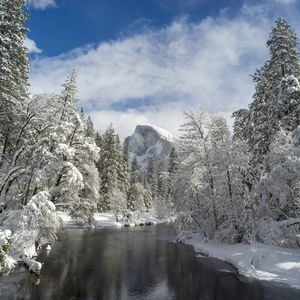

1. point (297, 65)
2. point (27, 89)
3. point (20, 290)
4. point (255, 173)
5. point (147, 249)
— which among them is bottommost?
point (20, 290)

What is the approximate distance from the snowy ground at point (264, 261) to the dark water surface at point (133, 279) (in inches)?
39.1

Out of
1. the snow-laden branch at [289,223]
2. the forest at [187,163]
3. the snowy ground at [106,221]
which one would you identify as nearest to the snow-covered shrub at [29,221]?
the forest at [187,163]

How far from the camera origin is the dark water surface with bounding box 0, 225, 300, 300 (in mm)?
16953

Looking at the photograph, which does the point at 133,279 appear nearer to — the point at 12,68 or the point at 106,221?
the point at 12,68

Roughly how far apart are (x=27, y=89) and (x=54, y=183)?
8519mm

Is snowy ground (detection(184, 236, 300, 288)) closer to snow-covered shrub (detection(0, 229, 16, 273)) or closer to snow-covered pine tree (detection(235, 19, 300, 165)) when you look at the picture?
snow-covered pine tree (detection(235, 19, 300, 165))

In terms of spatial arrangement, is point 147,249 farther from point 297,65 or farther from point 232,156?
point 297,65

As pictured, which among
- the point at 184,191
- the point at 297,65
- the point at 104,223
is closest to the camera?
the point at 297,65

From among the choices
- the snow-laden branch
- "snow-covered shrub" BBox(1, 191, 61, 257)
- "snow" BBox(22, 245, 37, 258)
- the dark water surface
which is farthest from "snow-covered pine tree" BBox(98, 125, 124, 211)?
"snow-covered shrub" BBox(1, 191, 61, 257)

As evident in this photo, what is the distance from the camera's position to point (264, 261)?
75.3 feet

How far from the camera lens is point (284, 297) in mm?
16594

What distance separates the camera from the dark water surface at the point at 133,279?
17.0 metres

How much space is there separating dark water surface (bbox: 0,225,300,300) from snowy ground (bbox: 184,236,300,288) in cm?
99

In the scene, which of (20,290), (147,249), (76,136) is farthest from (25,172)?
(147,249)
